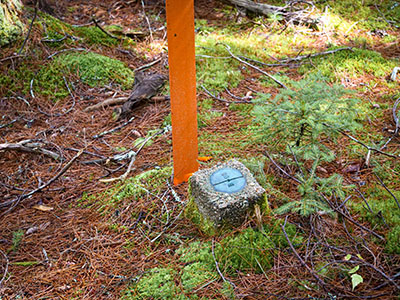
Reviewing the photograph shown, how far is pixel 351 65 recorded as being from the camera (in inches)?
176

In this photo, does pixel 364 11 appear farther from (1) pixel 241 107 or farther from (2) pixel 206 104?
(2) pixel 206 104

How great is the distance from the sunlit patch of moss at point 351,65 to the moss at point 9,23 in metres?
3.97

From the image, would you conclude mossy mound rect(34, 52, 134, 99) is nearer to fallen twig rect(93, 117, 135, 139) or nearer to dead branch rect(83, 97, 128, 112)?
dead branch rect(83, 97, 128, 112)

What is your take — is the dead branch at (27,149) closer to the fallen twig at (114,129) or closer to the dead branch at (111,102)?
the fallen twig at (114,129)

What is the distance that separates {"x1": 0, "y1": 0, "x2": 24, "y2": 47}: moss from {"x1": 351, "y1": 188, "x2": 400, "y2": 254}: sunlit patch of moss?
4.69 meters

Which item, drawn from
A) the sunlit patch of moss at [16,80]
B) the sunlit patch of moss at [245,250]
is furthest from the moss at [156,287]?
the sunlit patch of moss at [16,80]

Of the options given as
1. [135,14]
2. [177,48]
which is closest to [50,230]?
[177,48]

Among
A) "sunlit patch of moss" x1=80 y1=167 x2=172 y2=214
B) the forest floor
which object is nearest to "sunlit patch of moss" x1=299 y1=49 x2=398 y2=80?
the forest floor

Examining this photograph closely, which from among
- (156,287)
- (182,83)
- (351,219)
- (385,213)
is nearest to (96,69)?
(182,83)

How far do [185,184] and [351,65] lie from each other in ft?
10.1

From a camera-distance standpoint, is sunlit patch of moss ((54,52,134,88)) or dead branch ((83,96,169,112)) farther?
sunlit patch of moss ((54,52,134,88))

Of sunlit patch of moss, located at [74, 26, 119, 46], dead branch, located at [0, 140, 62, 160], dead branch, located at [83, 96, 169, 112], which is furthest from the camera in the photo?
sunlit patch of moss, located at [74, 26, 119, 46]

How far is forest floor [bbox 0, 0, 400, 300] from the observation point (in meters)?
2.17

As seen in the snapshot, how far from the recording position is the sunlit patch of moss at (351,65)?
4383 millimetres
